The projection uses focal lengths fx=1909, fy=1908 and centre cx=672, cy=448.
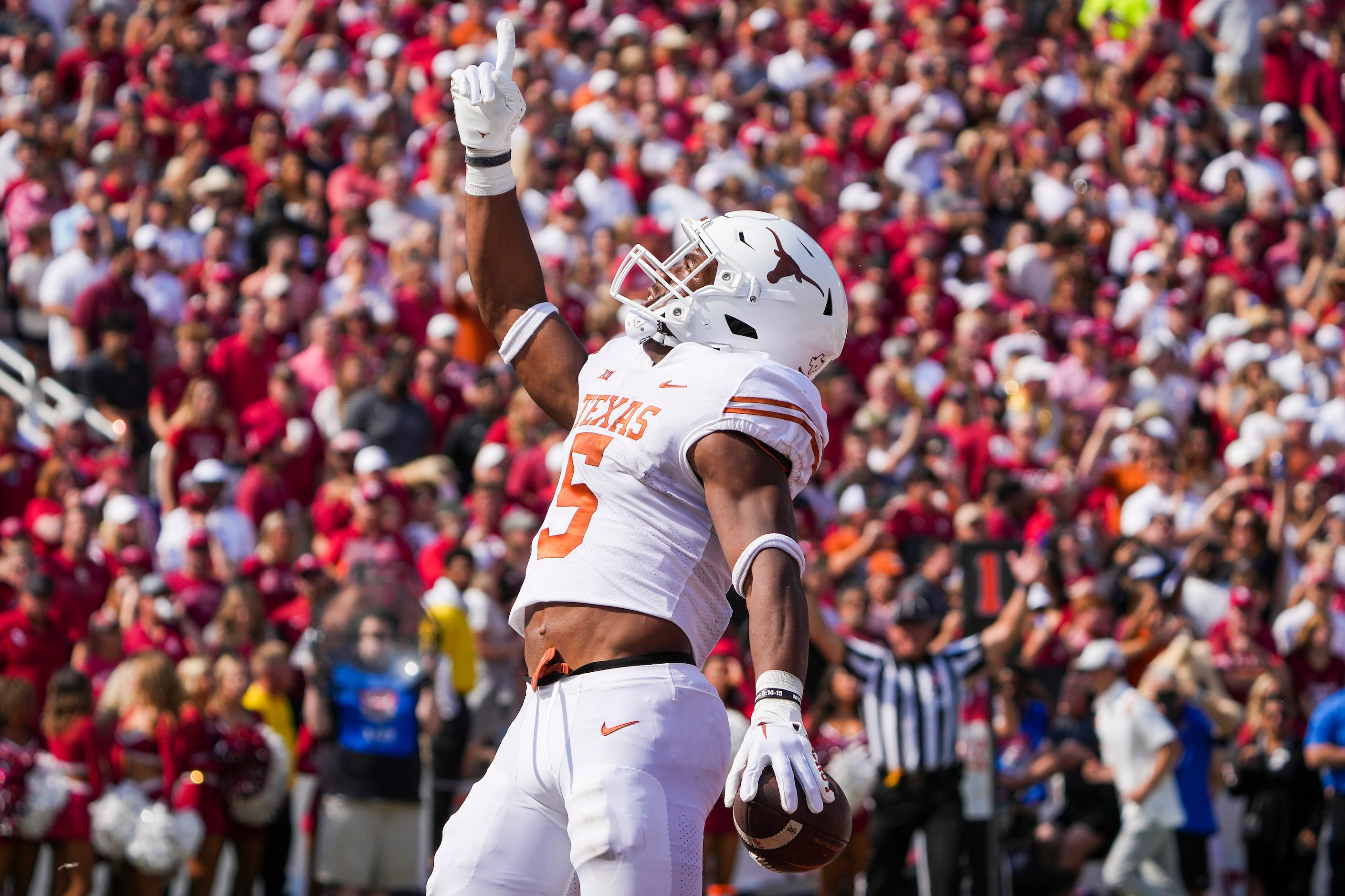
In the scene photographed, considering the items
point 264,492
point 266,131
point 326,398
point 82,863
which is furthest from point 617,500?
point 266,131

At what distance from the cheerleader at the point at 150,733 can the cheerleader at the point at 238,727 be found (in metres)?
0.27

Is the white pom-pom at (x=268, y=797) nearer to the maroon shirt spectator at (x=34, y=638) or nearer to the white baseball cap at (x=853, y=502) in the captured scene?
the maroon shirt spectator at (x=34, y=638)

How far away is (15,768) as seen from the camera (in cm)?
742

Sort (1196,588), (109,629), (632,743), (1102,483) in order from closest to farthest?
(632,743)
(109,629)
(1196,588)
(1102,483)

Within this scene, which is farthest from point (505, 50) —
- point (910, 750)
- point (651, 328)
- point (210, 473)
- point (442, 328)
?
point (442, 328)

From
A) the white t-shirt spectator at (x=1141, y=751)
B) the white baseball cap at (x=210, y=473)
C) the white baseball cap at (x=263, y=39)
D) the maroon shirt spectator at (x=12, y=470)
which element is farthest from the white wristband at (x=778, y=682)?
the white baseball cap at (x=263, y=39)

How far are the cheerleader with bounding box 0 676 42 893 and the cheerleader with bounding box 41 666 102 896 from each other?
0.08 metres

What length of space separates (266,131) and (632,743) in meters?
9.42

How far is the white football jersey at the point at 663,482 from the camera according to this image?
11.3ft

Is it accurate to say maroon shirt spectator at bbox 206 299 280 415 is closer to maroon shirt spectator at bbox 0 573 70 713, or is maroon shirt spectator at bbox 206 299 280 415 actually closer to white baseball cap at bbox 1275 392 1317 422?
maroon shirt spectator at bbox 0 573 70 713

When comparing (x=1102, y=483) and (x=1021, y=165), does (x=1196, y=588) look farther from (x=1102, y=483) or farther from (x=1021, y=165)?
(x=1021, y=165)

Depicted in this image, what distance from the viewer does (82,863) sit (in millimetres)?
7578

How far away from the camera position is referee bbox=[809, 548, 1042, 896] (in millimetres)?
8555

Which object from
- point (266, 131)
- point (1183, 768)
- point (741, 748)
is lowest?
point (741, 748)
